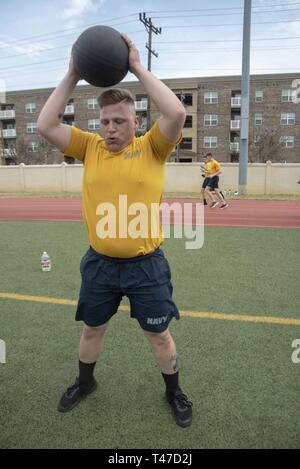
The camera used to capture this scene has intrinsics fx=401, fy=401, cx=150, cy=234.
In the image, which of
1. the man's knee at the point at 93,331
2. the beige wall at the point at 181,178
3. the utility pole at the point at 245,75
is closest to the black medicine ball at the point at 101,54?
the man's knee at the point at 93,331

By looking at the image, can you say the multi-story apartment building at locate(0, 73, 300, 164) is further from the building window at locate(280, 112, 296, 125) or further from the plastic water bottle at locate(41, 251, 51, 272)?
the plastic water bottle at locate(41, 251, 51, 272)

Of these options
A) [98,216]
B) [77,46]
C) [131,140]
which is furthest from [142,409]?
[77,46]

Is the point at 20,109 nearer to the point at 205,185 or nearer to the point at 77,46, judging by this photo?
the point at 205,185

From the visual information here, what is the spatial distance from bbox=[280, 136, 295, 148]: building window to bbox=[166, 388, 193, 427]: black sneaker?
46.6 m

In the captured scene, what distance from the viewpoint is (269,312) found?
13.6 feet

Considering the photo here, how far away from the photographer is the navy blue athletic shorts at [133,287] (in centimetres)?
241

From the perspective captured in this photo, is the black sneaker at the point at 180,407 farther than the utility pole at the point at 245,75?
No

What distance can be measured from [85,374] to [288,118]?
156ft

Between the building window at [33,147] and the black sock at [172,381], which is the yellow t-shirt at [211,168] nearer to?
the black sock at [172,381]

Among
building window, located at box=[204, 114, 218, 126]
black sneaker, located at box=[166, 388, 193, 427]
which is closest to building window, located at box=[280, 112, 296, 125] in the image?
building window, located at box=[204, 114, 218, 126]

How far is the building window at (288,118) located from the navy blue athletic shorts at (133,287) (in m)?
47.2

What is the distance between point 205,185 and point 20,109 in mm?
45322

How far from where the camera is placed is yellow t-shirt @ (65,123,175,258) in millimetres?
2260

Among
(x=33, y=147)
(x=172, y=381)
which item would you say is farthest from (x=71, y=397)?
(x=33, y=147)
